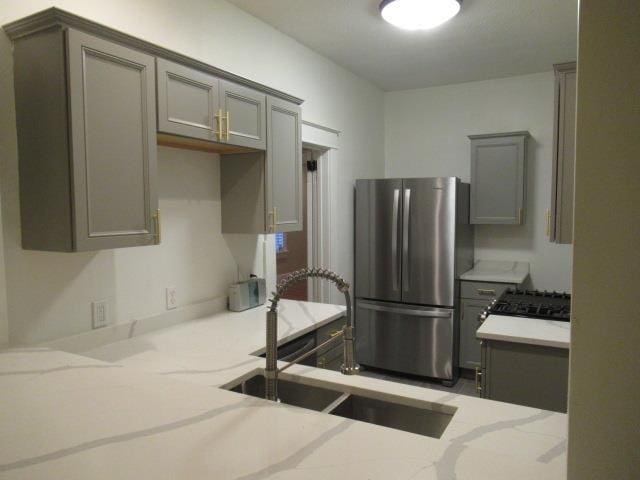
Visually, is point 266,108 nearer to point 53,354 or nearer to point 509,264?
point 53,354

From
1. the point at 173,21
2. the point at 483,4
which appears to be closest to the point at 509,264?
the point at 483,4

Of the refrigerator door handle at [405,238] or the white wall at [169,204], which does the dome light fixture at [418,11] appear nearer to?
the white wall at [169,204]

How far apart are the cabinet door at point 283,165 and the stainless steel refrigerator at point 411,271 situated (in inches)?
49.9

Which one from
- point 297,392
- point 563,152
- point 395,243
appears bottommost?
point 297,392

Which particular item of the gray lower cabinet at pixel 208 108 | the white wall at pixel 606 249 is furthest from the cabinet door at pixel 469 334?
the white wall at pixel 606 249

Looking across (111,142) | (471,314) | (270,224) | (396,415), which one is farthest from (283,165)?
(471,314)

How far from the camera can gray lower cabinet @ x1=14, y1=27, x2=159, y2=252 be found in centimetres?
161

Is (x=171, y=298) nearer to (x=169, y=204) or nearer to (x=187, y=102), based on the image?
(x=169, y=204)

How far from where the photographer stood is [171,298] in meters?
2.43

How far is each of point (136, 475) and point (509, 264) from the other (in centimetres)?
402

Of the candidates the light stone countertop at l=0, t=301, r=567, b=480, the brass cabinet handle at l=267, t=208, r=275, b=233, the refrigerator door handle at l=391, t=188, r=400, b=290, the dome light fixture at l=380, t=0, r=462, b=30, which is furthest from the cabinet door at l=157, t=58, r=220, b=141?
A: the refrigerator door handle at l=391, t=188, r=400, b=290

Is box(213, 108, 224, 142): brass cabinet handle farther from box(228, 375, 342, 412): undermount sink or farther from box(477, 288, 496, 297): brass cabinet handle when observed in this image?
box(477, 288, 496, 297): brass cabinet handle

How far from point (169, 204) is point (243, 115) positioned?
0.60 m

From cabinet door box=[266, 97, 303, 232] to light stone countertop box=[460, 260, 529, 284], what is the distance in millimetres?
1773
